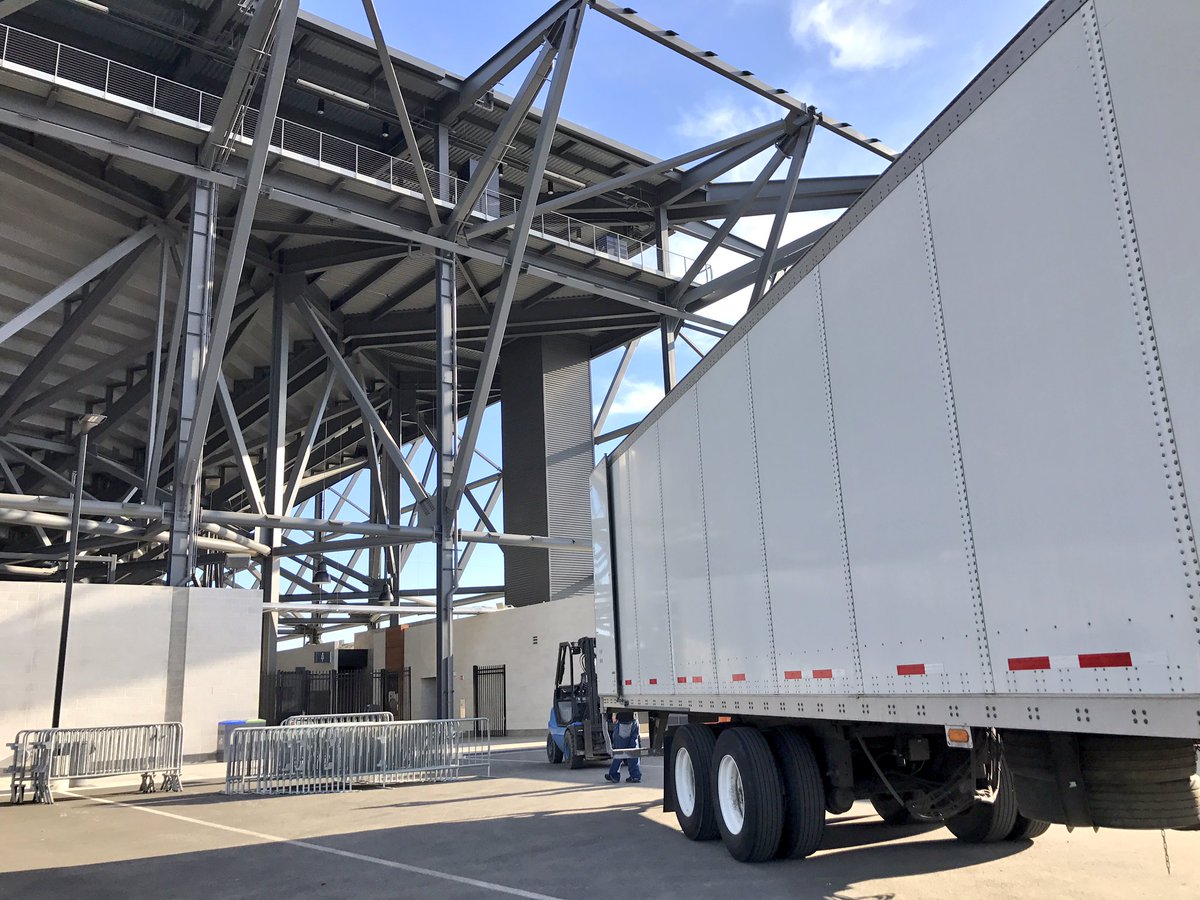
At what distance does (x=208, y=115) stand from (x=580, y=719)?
18.4m

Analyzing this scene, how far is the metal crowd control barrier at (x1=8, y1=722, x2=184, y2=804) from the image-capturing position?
16109 millimetres

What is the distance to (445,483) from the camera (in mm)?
27047

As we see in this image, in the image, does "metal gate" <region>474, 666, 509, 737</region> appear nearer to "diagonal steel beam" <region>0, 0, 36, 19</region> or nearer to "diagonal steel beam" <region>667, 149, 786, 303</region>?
"diagonal steel beam" <region>667, 149, 786, 303</region>

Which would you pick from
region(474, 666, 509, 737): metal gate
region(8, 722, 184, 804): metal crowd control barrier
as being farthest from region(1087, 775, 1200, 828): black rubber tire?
region(474, 666, 509, 737): metal gate

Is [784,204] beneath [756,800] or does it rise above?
above

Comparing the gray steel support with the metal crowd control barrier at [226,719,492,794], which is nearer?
the metal crowd control barrier at [226,719,492,794]

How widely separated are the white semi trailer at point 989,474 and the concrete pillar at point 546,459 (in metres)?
27.1

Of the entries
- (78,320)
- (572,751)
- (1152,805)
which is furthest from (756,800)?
(78,320)

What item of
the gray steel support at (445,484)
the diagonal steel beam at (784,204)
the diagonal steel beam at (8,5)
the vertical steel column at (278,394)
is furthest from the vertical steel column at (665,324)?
the diagonal steel beam at (8,5)

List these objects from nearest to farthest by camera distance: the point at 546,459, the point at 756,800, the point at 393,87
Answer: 1. the point at 756,800
2. the point at 393,87
3. the point at 546,459

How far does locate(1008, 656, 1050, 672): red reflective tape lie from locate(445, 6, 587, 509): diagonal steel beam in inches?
761

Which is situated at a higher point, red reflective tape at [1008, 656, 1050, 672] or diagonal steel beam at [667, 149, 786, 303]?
diagonal steel beam at [667, 149, 786, 303]

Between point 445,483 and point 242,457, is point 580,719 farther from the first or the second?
point 242,457

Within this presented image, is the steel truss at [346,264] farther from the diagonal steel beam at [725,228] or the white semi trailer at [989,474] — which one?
the white semi trailer at [989,474]
